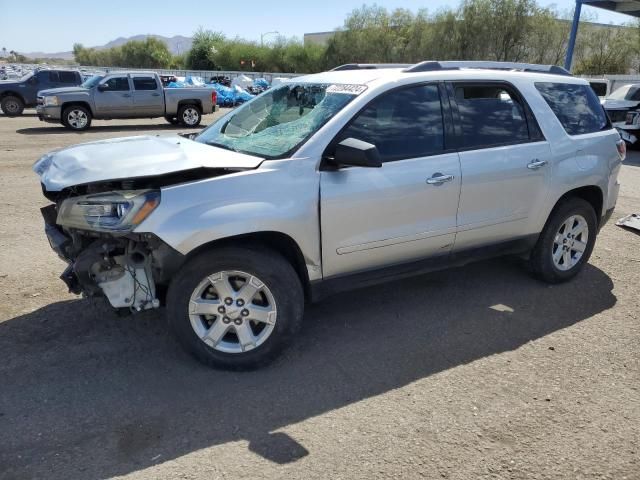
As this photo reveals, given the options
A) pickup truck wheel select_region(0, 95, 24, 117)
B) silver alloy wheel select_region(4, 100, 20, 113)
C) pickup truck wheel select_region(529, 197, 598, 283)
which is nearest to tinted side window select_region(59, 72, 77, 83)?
pickup truck wheel select_region(0, 95, 24, 117)

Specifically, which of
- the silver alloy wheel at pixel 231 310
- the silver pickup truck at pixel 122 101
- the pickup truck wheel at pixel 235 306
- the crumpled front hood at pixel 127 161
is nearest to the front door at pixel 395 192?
the pickup truck wheel at pixel 235 306

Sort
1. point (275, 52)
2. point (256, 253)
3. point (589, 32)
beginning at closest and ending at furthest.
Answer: point (256, 253)
point (589, 32)
point (275, 52)

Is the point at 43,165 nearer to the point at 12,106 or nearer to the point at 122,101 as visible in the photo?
the point at 122,101

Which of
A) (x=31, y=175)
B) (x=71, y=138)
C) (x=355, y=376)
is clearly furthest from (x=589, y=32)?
(x=355, y=376)

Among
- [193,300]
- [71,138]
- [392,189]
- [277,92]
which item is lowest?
[71,138]

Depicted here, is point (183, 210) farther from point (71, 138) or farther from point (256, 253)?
point (71, 138)

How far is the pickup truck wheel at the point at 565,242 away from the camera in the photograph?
15.6ft

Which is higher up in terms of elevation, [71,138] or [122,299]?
[122,299]

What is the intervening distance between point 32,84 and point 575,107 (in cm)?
2095

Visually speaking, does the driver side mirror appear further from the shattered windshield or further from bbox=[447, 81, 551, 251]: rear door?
bbox=[447, 81, 551, 251]: rear door

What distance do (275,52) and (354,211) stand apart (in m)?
77.0

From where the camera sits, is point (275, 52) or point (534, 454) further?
point (275, 52)

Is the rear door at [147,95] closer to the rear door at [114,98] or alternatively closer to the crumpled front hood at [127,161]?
the rear door at [114,98]

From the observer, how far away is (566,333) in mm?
4043
